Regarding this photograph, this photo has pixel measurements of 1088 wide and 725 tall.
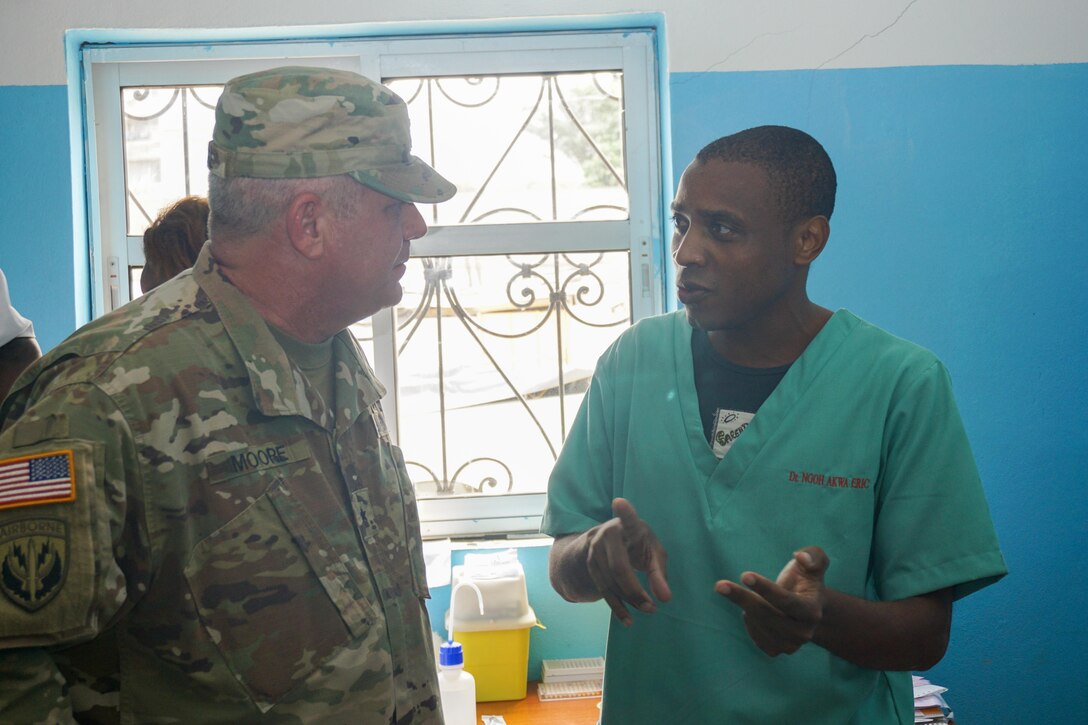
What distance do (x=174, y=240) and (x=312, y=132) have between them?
2.11 feet

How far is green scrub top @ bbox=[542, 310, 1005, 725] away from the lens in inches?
44.3

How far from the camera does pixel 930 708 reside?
6.41ft

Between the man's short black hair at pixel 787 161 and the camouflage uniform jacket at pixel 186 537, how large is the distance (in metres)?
0.66

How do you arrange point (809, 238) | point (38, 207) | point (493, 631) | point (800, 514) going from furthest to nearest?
1. point (38, 207)
2. point (493, 631)
3. point (809, 238)
4. point (800, 514)

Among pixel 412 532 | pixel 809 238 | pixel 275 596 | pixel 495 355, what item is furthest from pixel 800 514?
pixel 495 355

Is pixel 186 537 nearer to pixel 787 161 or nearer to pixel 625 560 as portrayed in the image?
pixel 625 560

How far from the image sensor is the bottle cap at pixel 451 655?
194 centimetres

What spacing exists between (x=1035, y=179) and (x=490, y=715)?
1.93 metres

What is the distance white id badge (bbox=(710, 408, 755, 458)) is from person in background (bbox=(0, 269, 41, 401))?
133 cm

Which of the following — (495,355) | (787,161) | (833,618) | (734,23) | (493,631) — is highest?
(734,23)

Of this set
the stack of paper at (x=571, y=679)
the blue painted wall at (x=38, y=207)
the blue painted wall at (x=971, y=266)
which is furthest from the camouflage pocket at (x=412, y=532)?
the blue painted wall at (x=38, y=207)

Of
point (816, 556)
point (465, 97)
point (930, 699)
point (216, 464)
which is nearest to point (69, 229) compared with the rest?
point (465, 97)

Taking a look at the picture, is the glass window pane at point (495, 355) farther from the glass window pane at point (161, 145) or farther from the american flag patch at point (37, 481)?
the american flag patch at point (37, 481)

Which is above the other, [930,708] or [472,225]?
[472,225]
